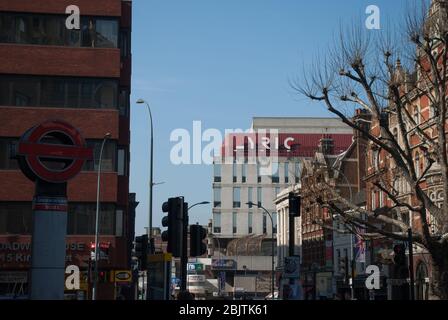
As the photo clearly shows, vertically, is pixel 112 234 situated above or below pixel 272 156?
below

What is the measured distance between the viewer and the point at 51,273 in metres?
21.0

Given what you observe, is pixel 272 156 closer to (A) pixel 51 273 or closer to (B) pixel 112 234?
(B) pixel 112 234

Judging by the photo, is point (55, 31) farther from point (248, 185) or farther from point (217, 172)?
point (248, 185)

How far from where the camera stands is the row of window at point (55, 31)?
149ft

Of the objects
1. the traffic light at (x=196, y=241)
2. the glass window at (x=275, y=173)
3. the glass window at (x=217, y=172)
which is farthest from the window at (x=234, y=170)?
the traffic light at (x=196, y=241)

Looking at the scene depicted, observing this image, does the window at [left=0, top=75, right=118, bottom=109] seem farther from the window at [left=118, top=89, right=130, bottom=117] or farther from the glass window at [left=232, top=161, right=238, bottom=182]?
the glass window at [left=232, top=161, right=238, bottom=182]

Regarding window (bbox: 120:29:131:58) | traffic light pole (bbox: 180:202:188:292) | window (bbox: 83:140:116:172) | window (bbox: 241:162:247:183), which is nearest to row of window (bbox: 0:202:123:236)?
window (bbox: 83:140:116:172)

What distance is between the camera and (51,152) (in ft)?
71.8

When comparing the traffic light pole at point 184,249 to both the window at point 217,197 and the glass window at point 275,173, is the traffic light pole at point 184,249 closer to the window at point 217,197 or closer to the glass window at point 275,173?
the glass window at point 275,173

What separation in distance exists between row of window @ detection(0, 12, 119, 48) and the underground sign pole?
83.0 ft

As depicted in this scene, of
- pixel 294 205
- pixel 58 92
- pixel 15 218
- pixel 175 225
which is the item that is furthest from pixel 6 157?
pixel 175 225
